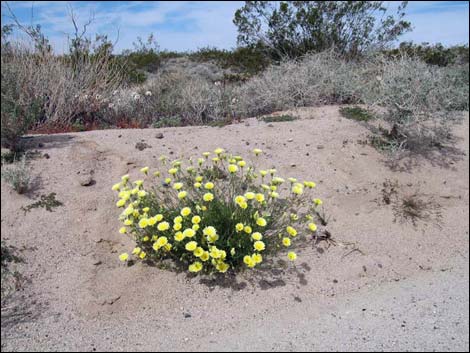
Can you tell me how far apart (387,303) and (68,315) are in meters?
2.31

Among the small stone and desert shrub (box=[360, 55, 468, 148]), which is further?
desert shrub (box=[360, 55, 468, 148])

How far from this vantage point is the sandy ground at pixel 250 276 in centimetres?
300

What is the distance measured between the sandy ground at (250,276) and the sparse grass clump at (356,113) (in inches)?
43.0

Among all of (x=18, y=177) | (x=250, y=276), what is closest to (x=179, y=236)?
(x=250, y=276)

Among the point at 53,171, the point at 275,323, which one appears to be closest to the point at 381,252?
the point at 275,323

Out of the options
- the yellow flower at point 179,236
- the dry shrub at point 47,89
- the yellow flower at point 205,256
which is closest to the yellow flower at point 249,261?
the yellow flower at point 205,256

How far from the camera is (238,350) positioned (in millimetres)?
2855

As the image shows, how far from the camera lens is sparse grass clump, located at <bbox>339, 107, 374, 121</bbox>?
661 cm

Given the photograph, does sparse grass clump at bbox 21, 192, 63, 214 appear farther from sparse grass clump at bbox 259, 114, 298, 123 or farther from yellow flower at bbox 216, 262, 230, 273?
sparse grass clump at bbox 259, 114, 298, 123

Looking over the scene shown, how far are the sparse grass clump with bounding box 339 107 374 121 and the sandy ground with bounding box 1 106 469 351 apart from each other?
1091 millimetres

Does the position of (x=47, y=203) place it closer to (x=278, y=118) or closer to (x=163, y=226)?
(x=163, y=226)

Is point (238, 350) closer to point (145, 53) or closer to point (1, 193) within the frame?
point (1, 193)

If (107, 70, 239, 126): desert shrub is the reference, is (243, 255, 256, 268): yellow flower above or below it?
below

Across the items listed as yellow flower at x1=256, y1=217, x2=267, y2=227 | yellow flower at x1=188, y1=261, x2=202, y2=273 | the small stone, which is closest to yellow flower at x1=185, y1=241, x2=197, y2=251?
→ yellow flower at x1=188, y1=261, x2=202, y2=273
